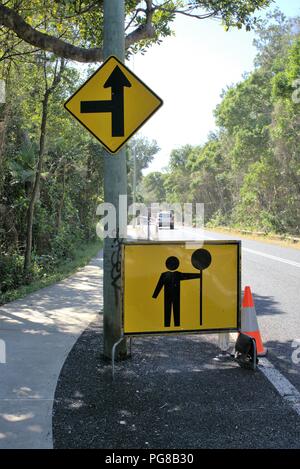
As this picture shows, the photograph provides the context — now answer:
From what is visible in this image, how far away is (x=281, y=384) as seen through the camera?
16.9 feet

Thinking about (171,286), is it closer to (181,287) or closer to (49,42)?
(181,287)

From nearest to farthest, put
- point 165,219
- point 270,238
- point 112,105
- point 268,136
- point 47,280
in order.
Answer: point 112,105 < point 47,280 < point 270,238 < point 268,136 < point 165,219

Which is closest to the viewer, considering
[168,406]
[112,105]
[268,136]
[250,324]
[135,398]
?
[168,406]

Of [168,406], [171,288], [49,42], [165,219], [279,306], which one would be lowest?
[168,406]

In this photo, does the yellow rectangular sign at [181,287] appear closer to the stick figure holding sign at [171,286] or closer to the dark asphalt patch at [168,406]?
the stick figure holding sign at [171,286]

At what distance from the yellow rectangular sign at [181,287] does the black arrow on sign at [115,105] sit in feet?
4.44

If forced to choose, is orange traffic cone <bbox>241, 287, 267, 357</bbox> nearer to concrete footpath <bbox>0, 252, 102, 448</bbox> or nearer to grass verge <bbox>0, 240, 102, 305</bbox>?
concrete footpath <bbox>0, 252, 102, 448</bbox>

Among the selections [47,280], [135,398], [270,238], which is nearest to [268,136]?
[270,238]

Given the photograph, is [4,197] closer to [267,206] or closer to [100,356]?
[100,356]

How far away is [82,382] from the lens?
516 centimetres

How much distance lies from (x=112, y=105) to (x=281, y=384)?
11.5ft

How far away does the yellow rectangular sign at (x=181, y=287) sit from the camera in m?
5.61

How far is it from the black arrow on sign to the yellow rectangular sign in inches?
53.3

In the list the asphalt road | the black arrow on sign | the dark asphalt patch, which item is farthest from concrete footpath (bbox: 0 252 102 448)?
the black arrow on sign
